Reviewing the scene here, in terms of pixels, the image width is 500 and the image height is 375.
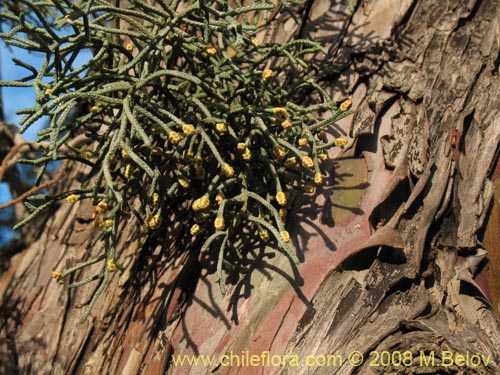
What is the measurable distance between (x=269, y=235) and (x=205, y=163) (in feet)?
0.99

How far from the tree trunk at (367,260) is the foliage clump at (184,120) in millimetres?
159

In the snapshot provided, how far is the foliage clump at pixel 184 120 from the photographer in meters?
1.47

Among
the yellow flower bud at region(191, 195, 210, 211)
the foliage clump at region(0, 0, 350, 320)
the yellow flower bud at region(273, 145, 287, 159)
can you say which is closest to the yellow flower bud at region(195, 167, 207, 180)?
the foliage clump at region(0, 0, 350, 320)

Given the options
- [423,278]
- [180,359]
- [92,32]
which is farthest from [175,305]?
[92,32]

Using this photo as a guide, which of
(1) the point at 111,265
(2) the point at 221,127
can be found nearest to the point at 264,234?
(2) the point at 221,127

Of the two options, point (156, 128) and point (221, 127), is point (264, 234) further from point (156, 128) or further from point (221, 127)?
point (156, 128)

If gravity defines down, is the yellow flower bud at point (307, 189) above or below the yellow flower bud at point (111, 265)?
below

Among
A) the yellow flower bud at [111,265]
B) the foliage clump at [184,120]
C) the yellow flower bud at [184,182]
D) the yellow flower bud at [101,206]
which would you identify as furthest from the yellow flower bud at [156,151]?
the yellow flower bud at [111,265]

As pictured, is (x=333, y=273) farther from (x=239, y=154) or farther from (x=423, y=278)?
(x=239, y=154)

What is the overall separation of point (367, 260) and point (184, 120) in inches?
26.9

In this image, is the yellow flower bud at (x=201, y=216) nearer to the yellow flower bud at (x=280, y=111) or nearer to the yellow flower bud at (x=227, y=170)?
the yellow flower bud at (x=227, y=170)

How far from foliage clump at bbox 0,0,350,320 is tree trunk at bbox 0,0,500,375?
16cm

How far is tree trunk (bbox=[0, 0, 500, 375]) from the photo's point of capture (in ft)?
4.99

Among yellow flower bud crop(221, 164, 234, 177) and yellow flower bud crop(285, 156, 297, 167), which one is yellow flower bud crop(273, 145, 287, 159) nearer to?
yellow flower bud crop(285, 156, 297, 167)
